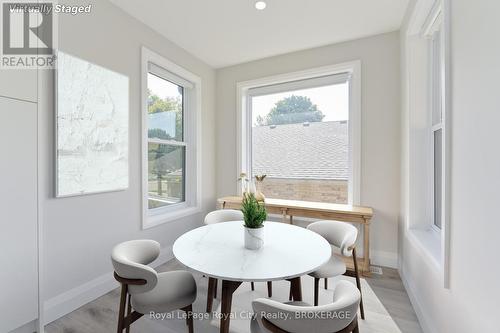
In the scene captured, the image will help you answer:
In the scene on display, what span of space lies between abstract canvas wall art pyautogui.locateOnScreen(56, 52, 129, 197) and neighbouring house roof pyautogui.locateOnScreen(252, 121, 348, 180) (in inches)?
78.0

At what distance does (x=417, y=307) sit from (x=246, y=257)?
1.62m

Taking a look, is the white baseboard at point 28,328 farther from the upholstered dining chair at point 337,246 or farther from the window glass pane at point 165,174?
the upholstered dining chair at point 337,246

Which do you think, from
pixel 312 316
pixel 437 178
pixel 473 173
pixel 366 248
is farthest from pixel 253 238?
pixel 437 178

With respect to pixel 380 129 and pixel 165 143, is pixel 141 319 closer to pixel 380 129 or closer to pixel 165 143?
pixel 165 143

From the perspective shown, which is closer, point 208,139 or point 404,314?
point 404,314

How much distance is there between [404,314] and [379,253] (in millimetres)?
943

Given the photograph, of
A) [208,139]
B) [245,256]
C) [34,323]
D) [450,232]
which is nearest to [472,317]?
[450,232]

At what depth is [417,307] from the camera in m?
1.88

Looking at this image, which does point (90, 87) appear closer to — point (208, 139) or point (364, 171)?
point (208, 139)

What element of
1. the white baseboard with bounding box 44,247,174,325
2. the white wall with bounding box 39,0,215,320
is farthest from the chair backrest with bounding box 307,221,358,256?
the white baseboard with bounding box 44,247,174,325

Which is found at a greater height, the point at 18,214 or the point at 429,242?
the point at 18,214

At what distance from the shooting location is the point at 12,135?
1.49 metres

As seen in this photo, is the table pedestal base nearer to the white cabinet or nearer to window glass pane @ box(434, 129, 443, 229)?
the white cabinet

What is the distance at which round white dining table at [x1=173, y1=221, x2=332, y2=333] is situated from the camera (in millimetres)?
1164
